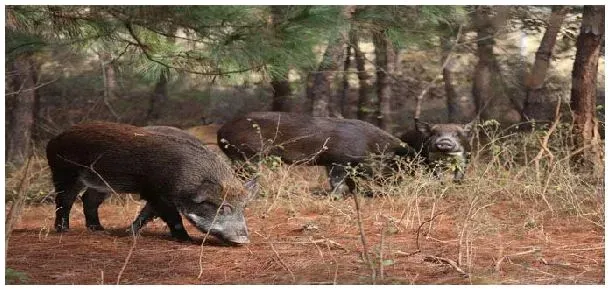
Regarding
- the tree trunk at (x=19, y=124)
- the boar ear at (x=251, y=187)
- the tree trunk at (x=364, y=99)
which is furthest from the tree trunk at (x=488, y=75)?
the tree trunk at (x=19, y=124)

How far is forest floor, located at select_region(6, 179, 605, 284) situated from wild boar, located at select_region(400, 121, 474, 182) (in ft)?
3.50

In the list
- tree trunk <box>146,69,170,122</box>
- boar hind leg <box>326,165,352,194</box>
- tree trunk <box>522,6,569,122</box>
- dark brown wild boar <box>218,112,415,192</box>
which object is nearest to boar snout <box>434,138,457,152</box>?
dark brown wild boar <box>218,112,415,192</box>

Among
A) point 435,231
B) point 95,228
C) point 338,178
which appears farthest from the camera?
point 338,178

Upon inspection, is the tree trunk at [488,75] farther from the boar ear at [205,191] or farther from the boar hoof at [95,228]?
the boar hoof at [95,228]

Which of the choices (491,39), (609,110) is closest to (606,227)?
(609,110)

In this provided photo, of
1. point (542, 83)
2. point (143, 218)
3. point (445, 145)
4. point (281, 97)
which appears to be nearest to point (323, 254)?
point (143, 218)

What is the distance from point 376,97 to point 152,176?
7331mm

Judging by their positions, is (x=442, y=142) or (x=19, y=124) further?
(x=19, y=124)

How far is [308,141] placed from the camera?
9.91 metres

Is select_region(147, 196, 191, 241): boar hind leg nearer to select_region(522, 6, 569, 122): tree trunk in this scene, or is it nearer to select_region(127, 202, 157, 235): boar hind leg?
select_region(127, 202, 157, 235): boar hind leg

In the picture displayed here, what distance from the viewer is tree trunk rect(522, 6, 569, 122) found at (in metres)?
10.6

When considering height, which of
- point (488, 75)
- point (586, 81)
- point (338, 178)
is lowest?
point (338, 178)

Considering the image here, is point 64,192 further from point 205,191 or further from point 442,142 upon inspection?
point 442,142

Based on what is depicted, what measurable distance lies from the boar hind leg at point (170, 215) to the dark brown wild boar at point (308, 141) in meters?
3.02
